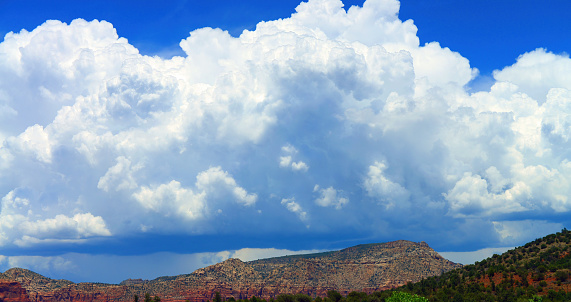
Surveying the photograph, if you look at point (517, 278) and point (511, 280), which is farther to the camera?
point (517, 278)

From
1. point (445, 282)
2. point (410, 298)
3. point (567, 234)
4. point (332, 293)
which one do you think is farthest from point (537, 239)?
point (410, 298)

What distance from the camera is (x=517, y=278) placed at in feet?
396

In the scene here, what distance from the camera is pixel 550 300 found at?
102 m

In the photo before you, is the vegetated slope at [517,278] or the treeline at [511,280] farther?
the vegetated slope at [517,278]

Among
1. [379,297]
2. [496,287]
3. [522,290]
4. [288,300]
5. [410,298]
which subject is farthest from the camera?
[288,300]

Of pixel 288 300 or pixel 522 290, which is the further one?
pixel 288 300

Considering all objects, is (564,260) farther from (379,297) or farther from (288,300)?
(288,300)

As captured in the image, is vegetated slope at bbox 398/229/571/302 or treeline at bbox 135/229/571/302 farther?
vegetated slope at bbox 398/229/571/302

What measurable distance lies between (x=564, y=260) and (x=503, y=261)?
17636 mm

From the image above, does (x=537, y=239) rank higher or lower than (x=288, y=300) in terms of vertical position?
higher

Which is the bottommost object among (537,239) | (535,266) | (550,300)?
(550,300)

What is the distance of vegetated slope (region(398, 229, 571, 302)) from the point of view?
111 metres

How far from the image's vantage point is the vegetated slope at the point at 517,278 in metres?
111

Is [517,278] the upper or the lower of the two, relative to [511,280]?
upper
